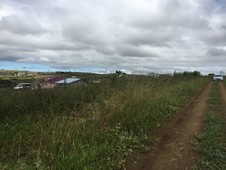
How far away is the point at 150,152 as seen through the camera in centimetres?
683

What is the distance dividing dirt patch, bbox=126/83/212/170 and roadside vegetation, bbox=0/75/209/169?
26 centimetres

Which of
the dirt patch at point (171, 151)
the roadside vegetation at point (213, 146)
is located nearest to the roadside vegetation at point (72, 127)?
the dirt patch at point (171, 151)

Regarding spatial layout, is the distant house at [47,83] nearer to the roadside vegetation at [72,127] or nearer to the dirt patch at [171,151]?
the roadside vegetation at [72,127]

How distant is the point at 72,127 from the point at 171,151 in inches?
85.4

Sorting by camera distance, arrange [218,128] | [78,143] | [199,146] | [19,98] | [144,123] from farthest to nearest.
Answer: [218,128], [144,123], [19,98], [199,146], [78,143]

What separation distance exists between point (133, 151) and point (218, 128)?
3403 mm

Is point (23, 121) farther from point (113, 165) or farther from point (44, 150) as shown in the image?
point (113, 165)

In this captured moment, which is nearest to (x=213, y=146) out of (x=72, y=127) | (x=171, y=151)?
(x=171, y=151)

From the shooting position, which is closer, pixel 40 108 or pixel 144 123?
pixel 40 108

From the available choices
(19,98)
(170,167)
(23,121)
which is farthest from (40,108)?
(170,167)

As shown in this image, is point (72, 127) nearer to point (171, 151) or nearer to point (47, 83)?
point (171, 151)

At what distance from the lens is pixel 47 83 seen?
10289mm

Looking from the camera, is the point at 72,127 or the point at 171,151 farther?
the point at 171,151

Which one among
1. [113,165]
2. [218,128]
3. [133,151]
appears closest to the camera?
[113,165]
